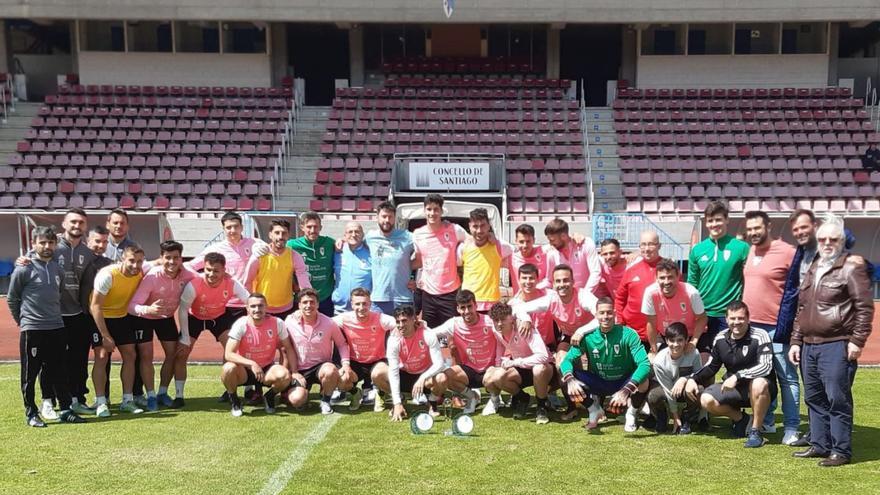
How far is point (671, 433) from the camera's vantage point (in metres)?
6.25

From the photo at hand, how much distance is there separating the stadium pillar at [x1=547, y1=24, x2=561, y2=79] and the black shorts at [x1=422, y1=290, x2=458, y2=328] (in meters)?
21.2

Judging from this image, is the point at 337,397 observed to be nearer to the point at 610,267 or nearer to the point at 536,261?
Result: the point at 536,261

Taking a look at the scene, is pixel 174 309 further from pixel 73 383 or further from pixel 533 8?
pixel 533 8

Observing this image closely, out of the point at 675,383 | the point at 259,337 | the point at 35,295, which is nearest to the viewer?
the point at 675,383

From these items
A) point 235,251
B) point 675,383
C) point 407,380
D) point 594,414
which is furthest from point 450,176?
point 675,383

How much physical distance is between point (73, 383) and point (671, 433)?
5.67 metres

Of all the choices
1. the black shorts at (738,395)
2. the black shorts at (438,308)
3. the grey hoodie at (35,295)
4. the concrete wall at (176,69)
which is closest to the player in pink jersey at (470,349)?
the black shorts at (438,308)

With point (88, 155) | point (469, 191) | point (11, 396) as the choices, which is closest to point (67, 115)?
point (88, 155)

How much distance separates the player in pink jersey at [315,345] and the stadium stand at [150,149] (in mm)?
13776

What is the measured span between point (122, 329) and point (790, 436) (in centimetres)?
611

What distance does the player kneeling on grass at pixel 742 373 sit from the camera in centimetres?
586

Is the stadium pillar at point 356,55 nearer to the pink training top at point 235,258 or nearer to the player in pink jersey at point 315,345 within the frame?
the pink training top at point 235,258

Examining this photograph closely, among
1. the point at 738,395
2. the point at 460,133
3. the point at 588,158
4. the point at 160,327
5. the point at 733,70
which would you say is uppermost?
the point at 733,70

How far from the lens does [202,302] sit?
290 inches
